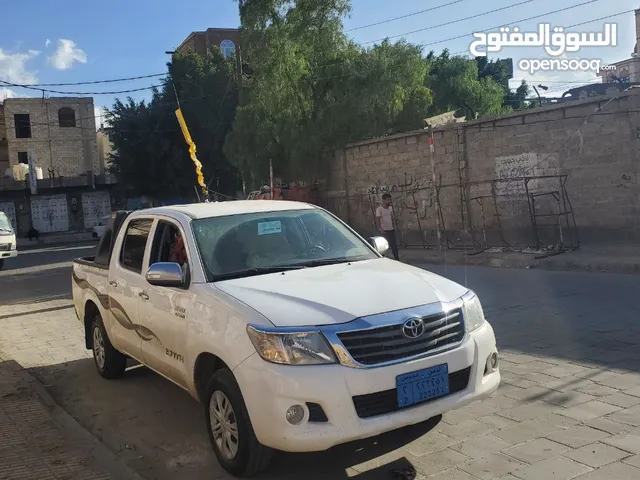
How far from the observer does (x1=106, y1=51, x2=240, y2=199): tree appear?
40.0 meters

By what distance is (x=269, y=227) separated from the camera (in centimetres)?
487

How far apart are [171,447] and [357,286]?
6.46ft

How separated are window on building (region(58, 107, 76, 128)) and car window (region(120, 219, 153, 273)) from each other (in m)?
54.3

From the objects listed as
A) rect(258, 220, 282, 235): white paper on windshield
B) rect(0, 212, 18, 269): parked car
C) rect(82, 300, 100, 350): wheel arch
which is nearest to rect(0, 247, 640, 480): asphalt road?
rect(82, 300, 100, 350): wheel arch

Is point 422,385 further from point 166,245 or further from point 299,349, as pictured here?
point 166,245

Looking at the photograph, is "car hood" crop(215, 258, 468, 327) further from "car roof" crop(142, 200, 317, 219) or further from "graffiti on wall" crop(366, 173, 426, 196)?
"graffiti on wall" crop(366, 173, 426, 196)

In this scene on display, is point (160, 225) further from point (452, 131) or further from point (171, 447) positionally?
point (452, 131)

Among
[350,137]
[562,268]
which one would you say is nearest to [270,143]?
[350,137]

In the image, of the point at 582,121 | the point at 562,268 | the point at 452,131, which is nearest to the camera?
the point at 562,268

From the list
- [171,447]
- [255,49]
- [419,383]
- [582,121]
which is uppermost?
[255,49]

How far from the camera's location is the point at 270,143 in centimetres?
2336

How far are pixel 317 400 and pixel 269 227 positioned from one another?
5.96 ft

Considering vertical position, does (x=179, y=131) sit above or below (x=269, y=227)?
above

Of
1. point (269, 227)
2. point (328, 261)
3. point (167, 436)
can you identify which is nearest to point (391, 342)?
point (328, 261)
